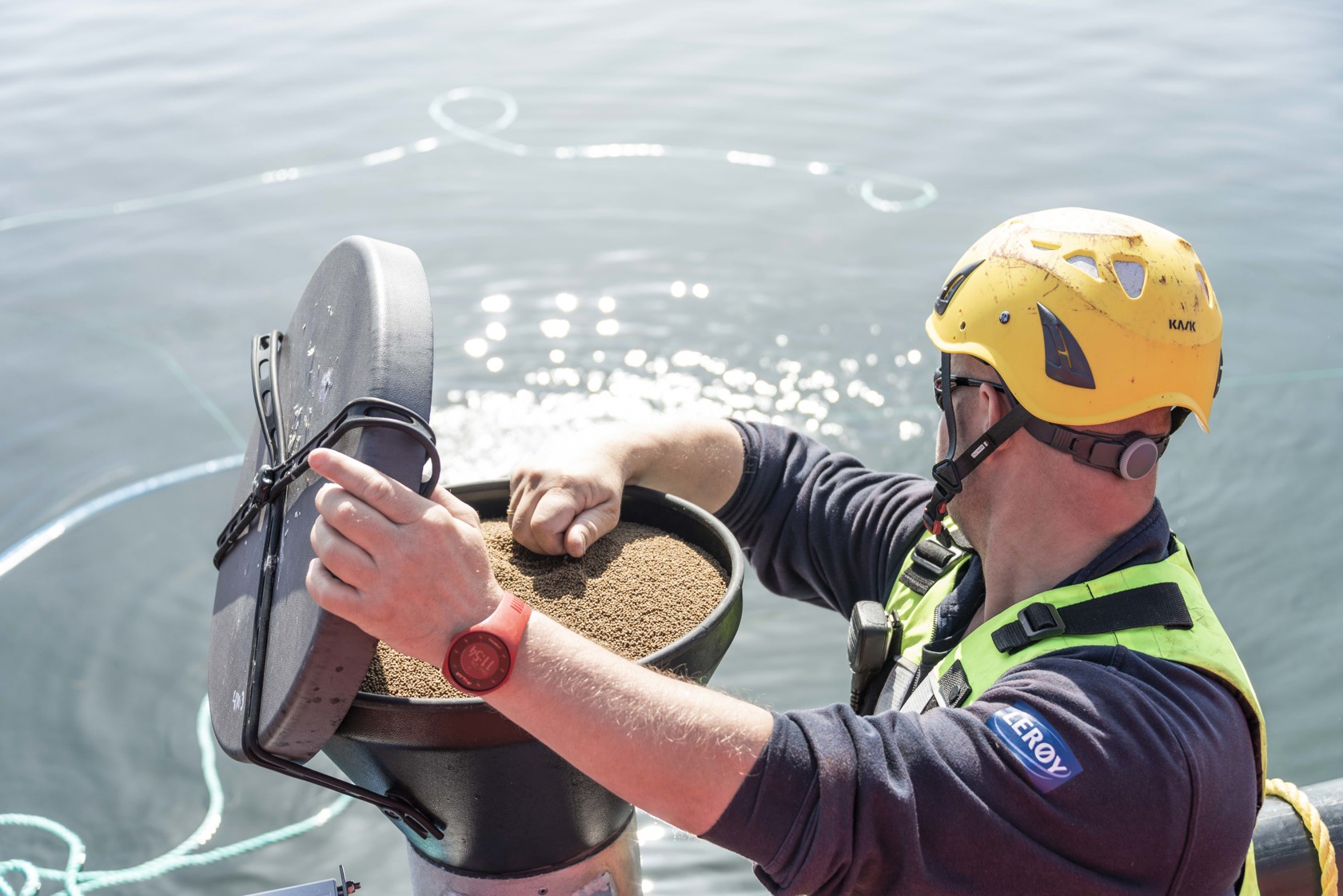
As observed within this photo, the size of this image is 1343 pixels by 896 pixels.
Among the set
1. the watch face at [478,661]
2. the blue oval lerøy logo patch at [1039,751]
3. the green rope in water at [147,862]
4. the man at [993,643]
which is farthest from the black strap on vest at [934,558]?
the green rope in water at [147,862]

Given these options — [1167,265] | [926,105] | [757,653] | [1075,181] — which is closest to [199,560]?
[757,653]

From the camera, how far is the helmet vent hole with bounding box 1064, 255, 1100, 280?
151 cm

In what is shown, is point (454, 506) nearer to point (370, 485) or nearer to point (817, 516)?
point (370, 485)

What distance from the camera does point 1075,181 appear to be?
A: 615cm

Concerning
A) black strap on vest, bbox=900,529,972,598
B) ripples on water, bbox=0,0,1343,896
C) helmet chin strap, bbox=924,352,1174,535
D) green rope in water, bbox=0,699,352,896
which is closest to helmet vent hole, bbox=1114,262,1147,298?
helmet chin strap, bbox=924,352,1174,535

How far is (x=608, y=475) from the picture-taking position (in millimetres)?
1716

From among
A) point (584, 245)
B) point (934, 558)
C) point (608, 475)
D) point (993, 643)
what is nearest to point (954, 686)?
point (993, 643)

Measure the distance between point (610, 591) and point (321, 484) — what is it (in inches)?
18.0

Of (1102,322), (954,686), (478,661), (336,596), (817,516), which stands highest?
(1102,322)

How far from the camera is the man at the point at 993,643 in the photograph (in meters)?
1.18

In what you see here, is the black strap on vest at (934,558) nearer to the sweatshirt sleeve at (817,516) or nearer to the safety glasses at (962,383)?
the sweatshirt sleeve at (817,516)

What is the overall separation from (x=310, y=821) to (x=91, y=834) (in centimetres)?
56

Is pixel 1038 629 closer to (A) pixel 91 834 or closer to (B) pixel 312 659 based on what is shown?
(B) pixel 312 659

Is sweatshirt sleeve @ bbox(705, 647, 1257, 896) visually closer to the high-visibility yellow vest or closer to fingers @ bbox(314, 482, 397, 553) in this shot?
the high-visibility yellow vest
